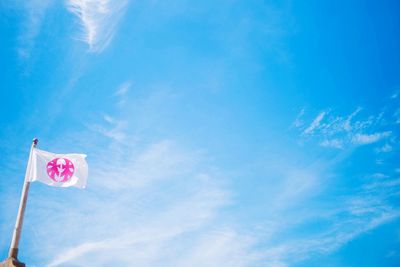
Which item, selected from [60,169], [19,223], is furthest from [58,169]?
[19,223]

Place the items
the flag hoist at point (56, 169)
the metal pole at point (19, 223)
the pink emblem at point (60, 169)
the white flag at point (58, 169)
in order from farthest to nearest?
the pink emblem at point (60, 169), the white flag at point (58, 169), the flag hoist at point (56, 169), the metal pole at point (19, 223)

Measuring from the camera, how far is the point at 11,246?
10.2 metres

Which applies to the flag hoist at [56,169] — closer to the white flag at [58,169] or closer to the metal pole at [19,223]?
the white flag at [58,169]

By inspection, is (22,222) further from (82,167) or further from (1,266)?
(82,167)

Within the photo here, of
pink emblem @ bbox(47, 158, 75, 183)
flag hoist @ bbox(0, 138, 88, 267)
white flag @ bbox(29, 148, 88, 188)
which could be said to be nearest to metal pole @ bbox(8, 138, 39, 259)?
flag hoist @ bbox(0, 138, 88, 267)

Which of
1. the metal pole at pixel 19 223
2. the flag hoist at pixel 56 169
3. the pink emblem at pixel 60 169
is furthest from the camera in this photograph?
the pink emblem at pixel 60 169

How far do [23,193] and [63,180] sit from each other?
278cm

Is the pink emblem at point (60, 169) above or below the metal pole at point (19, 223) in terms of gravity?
above

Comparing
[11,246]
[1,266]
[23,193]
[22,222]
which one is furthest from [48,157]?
[1,266]

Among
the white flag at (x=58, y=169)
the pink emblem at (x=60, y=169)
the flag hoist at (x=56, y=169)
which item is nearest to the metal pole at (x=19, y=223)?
the flag hoist at (x=56, y=169)

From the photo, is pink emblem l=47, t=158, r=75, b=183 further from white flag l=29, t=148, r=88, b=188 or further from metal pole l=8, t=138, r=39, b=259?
metal pole l=8, t=138, r=39, b=259

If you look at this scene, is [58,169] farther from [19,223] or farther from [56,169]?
[19,223]

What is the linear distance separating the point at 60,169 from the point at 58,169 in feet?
0.29

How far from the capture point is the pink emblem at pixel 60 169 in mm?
14297
